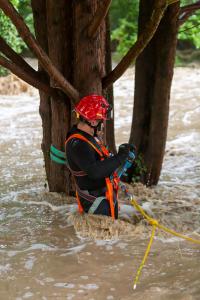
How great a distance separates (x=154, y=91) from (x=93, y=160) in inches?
98.0

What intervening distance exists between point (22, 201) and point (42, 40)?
1968 mm

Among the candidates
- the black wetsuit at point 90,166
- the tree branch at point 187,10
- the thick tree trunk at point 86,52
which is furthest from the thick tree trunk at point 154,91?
the black wetsuit at point 90,166

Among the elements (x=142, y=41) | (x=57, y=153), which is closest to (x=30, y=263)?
(x=57, y=153)

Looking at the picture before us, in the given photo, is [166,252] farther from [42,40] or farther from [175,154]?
[175,154]

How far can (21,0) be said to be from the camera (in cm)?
850

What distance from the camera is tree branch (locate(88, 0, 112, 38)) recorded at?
13.6ft

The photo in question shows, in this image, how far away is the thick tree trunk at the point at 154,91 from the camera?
607 cm

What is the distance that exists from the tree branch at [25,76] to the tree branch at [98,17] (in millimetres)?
723

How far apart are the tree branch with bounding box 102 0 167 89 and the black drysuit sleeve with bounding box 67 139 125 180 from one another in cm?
101

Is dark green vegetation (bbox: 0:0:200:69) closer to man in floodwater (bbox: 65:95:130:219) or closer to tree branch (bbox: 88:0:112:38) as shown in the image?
tree branch (bbox: 88:0:112:38)

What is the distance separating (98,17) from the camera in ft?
14.3

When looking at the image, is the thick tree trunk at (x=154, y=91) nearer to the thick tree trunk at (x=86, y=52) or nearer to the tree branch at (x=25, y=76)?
the thick tree trunk at (x=86, y=52)

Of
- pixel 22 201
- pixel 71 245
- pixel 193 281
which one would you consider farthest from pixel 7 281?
pixel 22 201

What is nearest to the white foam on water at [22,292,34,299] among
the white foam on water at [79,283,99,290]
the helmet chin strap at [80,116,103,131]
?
the white foam on water at [79,283,99,290]
